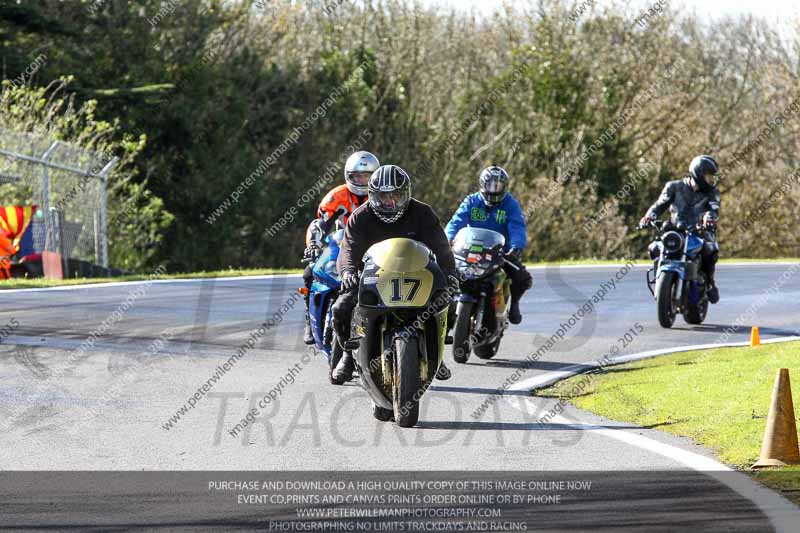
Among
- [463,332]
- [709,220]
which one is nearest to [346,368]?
[463,332]

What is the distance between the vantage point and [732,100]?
2008 inches

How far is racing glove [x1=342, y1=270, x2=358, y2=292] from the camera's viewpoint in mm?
9914

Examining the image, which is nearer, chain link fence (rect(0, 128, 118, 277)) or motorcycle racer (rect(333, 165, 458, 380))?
Answer: motorcycle racer (rect(333, 165, 458, 380))

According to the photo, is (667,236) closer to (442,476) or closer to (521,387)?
(521,387)

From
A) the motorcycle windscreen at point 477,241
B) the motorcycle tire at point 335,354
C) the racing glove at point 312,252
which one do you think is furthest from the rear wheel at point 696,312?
the motorcycle tire at point 335,354

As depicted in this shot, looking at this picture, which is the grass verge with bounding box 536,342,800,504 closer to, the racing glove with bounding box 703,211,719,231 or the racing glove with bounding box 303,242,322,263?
the racing glove with bounding box 303,242,322,263

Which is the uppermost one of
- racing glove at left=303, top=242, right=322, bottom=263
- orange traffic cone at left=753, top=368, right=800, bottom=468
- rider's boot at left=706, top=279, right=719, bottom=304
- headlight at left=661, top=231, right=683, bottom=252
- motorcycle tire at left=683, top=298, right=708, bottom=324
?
racing glove at left=303, top=242, right=322, bottom=263

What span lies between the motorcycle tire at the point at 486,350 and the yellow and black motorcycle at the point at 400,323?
4224 millimetres

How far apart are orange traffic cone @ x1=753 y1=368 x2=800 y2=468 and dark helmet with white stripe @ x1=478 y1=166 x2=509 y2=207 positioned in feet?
18.4

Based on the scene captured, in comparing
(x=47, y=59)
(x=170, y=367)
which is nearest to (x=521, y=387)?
(x=170, y=367)

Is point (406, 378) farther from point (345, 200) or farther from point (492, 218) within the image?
point (492, 218)

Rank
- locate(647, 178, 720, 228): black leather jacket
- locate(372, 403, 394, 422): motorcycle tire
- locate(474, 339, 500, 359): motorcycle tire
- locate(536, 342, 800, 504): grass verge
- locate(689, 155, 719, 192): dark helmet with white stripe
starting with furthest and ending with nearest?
locate(647, 178, 720, 228): black leather jacket → locate(689, 155, 719, 192): dark helmet with white stripe → locate(474, 339, 500, 359): motorcycle tire → locate(372, 403, 394, 422): motorcycle tire → locate(536, 342, 800, 504): grass verge

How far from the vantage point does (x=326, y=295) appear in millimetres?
11750

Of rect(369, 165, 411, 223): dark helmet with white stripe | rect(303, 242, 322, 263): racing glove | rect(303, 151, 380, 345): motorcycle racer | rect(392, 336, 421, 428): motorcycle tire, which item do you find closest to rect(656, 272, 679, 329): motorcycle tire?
rect(303, 151, 380, 345): motorcycle racer
